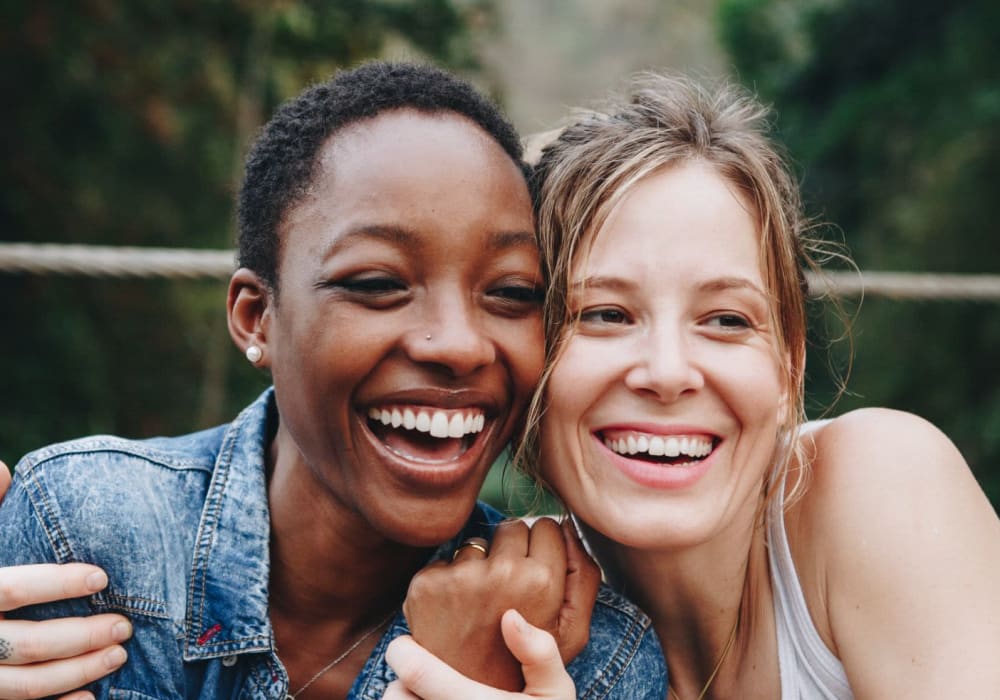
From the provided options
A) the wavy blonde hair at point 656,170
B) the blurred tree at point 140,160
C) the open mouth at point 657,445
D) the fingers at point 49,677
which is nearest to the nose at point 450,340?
the wavy blonde hair at point 656,170

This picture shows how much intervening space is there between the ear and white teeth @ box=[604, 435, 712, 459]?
73 cm

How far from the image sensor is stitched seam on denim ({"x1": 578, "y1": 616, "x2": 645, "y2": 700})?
1.87 meters

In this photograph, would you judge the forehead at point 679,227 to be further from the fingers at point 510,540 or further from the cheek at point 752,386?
the fingers at point 510,540

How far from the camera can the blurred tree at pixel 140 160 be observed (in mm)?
5207

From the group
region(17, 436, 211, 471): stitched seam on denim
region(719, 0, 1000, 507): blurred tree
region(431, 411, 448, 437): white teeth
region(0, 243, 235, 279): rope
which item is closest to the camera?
region(431, 411, 448, 437): white teeth

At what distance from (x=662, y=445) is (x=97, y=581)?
1.07 metres

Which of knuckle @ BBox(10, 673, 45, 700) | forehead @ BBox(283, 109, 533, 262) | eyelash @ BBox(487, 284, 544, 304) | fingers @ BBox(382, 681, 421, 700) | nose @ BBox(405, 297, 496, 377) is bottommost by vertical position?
fingers @ BBox(382, 681, 421, 700)

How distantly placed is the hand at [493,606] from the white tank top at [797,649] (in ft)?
1.49

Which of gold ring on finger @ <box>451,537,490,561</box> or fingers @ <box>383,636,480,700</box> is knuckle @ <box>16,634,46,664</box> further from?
gold ring on finger @ <box>451,537,490,561</box>

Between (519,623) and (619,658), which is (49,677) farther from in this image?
(619,658)

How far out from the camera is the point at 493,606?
5.80ft

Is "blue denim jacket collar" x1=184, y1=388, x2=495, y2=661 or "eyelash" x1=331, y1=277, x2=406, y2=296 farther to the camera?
"blue denim jacket collar" x1=184, y1=388, x2=495, y2=661

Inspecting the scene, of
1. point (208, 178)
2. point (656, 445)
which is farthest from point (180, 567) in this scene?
point (208, 178)

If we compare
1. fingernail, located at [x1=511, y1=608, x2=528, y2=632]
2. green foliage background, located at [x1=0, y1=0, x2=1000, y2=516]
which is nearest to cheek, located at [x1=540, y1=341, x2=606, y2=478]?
fingernail, located at [x1=511, y1=608, x2=528, y2=632]
